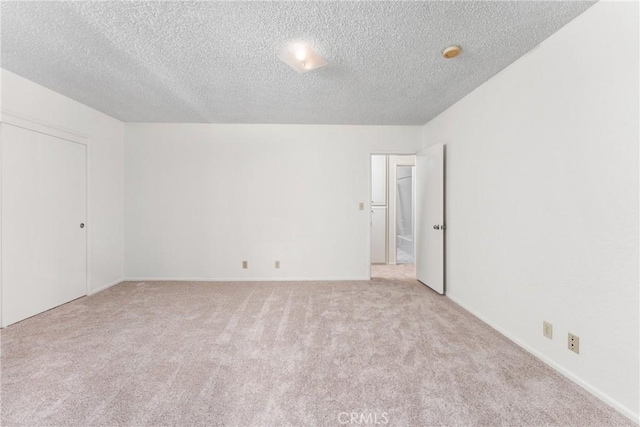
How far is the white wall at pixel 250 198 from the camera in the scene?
12.6ft

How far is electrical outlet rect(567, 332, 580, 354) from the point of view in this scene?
1.62m

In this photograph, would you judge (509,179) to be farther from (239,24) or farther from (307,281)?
(307,281)

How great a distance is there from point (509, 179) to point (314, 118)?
8.05 ft

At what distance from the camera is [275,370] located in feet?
5.73

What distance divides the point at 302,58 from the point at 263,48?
0.30 metres

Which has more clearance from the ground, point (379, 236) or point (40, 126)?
point (40, 126)

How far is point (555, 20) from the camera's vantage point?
1639 millimetres

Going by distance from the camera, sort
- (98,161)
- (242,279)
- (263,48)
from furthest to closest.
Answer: (242,279), (98,161), (263,48)

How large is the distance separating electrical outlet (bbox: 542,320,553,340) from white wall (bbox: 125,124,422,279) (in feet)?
7.43

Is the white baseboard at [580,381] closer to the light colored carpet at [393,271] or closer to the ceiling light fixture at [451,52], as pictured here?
the light colored carpet at [393,271]

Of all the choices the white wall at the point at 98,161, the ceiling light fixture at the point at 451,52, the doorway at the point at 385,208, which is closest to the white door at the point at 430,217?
the doorway at the point at 385,208

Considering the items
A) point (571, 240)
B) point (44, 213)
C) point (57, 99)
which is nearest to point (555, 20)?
point (571, 240)

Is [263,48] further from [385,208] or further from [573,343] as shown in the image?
[385,208]

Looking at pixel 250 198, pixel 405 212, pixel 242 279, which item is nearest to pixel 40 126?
pixel 250 198
